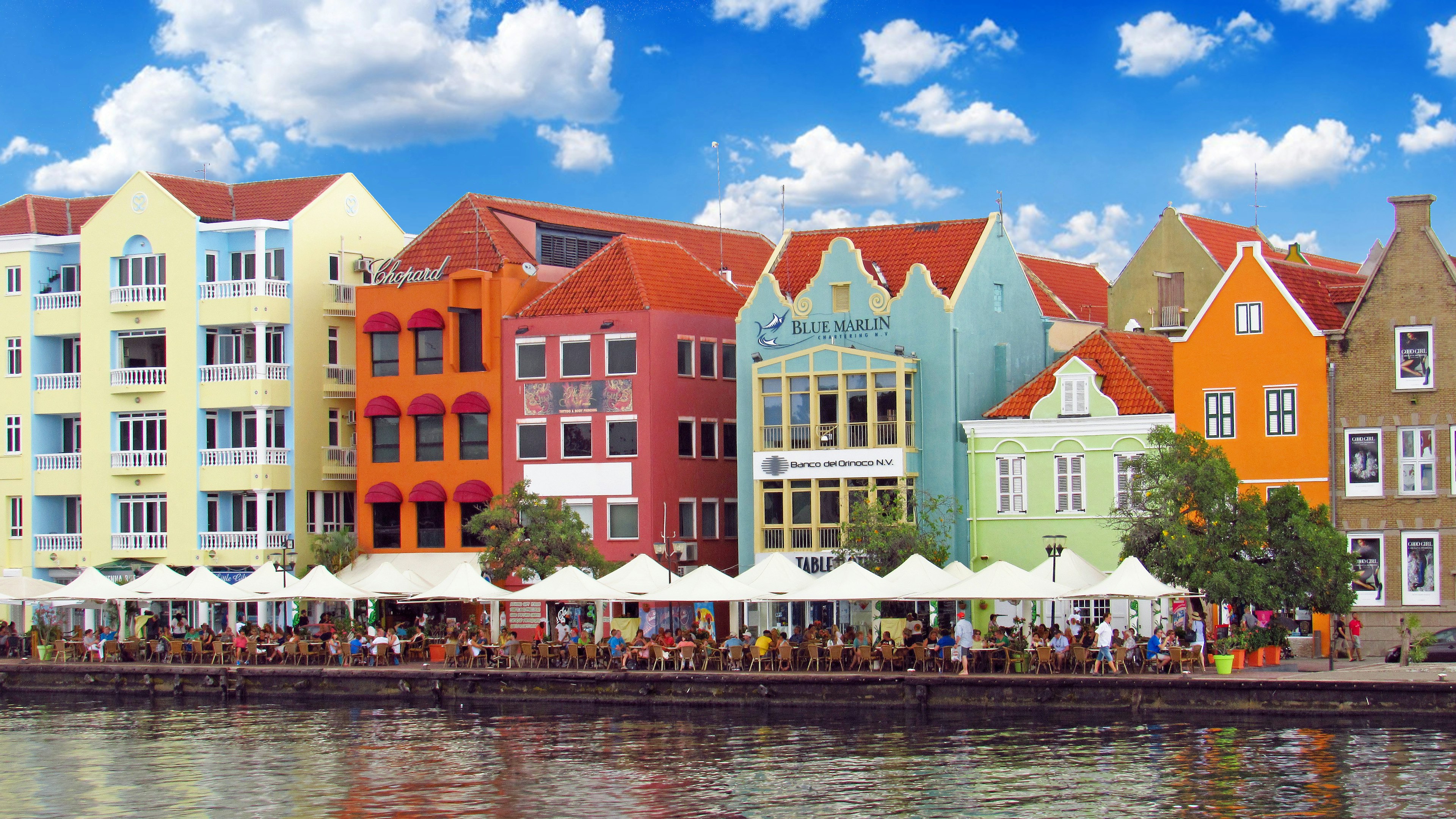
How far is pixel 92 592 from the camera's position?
2886 inches

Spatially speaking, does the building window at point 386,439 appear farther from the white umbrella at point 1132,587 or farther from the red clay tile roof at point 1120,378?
the white umbrella at point 1132,587

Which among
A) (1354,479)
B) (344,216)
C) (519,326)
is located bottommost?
(1354,479)

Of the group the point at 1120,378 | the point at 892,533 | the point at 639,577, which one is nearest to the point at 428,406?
the point at 639,577

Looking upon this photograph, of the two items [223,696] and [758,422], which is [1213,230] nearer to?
[758,422]

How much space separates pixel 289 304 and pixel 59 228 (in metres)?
13.1

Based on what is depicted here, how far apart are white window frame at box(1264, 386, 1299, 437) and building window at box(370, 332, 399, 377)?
32865mm

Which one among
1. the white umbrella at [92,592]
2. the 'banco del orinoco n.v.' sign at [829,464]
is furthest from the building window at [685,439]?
the white umbrella at [92,592]

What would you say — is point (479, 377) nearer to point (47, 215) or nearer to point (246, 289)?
point (246, 289)

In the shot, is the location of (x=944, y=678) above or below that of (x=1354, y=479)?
below

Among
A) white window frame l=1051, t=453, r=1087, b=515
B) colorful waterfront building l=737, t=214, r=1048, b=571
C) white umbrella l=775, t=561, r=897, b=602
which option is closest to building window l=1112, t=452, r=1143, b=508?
white window frame l=1051, t=453, r=1087, b=515

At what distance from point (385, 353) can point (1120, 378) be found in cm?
2851

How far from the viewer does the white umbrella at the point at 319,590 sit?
6844cm

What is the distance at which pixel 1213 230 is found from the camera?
91.2 meters

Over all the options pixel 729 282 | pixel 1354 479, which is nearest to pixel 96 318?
pixel 729 282
